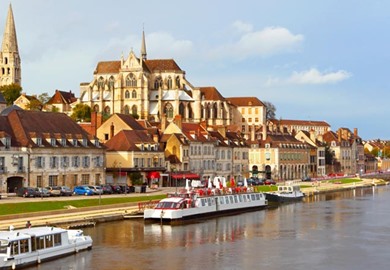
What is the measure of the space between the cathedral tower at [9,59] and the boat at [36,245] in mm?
147877

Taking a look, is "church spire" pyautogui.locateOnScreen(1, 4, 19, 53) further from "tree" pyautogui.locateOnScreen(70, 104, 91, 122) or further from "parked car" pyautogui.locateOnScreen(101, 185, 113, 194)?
"parked car" pyautogui.locateOnScreen(101, 185, 113, 194)

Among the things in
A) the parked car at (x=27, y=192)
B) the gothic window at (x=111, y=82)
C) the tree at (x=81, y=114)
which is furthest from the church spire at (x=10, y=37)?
the parked car at (x=27, y=192)

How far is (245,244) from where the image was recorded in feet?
140

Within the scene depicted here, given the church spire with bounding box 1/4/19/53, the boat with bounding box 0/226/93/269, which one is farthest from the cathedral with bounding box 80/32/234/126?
the boat with bounding box 0/226/93/269

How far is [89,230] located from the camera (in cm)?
4594

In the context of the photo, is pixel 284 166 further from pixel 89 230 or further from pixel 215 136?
pixel 89 230

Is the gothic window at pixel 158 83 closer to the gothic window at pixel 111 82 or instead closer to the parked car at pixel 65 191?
the gothic window at pixel 111 82

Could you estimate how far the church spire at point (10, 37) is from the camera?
17362 cm

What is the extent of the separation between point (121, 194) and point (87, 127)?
2048cm

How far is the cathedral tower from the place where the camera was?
7067 inches

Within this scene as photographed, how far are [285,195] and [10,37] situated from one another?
11923 centimetres

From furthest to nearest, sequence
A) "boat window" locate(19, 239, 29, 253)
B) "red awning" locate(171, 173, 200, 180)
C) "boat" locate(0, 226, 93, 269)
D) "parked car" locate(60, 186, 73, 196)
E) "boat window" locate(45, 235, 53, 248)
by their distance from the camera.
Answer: "red awning" locate(171, 173, 200, 180), "parked car" locate(60, 186, 73, 196), "boat window" locate(45, 235, 53, 248), "boat window" locate(19, 239, 29, 253), "boat" locate(0, 226, 93, 269)

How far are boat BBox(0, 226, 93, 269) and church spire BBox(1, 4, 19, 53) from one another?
466ft

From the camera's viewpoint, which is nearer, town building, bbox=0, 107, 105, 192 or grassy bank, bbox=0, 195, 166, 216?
grassy bank, bbox=0, 195, 166, 216
